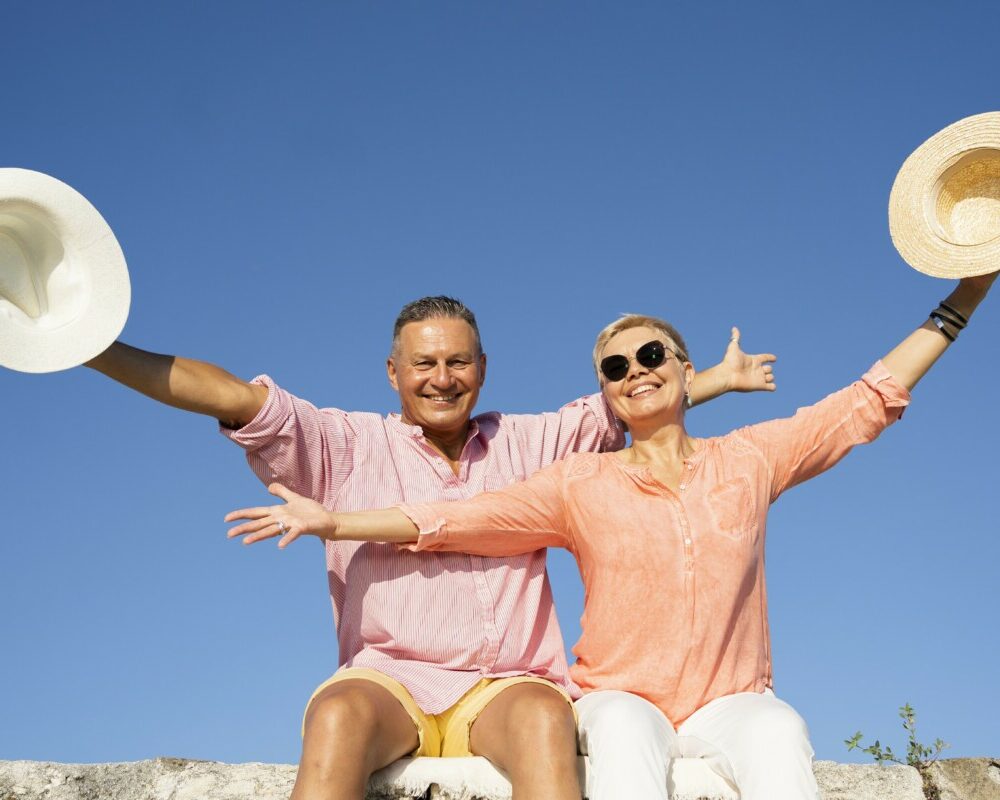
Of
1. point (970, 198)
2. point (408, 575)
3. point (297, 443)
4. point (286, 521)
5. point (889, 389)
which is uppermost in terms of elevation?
point (970, 198)

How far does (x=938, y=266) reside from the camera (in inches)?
186

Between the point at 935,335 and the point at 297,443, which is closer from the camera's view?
the point at 297,443

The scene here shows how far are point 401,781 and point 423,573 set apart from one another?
0.85m

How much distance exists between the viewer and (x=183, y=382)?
4.08 meters

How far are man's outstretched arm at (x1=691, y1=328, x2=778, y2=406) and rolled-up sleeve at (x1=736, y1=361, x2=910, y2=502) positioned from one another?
1.86ft

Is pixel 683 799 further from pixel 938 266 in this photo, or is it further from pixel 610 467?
pixel 938 266

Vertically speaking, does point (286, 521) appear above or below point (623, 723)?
above

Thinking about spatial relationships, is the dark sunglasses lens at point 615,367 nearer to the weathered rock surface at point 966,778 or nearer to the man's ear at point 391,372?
the man's ear at point 391,372

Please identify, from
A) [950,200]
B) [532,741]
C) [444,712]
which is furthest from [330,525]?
[950,200]

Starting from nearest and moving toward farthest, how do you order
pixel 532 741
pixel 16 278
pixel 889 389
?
pixel 532 741
pixel 16 278
pixel 889 389

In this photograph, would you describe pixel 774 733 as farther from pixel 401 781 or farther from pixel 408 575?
pixel 408 575

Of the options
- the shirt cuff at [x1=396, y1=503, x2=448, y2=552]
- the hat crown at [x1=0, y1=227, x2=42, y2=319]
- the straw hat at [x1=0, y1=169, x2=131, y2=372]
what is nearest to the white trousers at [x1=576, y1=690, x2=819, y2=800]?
the shirt cuff at [x1=396, y1=503, x2=448, y2=552]

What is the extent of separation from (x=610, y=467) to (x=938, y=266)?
1749 millimetres

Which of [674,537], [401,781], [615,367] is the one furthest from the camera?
[615,367]
